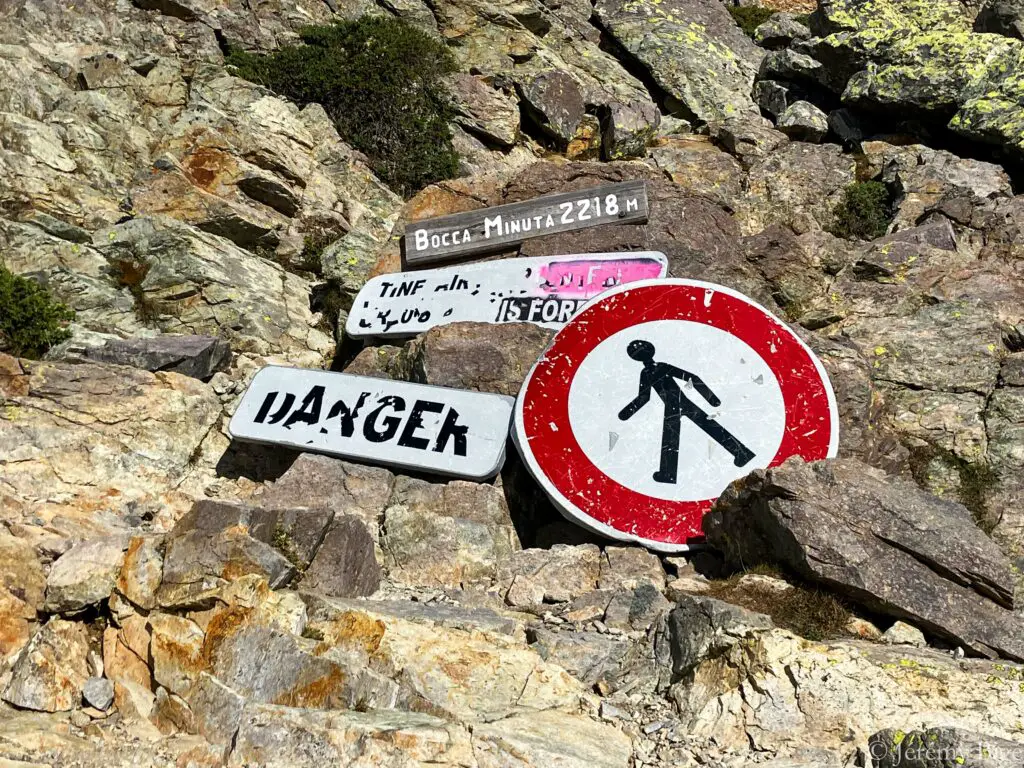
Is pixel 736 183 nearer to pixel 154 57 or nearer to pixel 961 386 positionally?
pixel 961 386

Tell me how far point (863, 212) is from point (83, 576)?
9.83 meters

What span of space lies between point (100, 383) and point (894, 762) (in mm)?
6423

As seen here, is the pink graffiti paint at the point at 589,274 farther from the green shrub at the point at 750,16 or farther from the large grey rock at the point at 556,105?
the green shrub at the point at 750,16

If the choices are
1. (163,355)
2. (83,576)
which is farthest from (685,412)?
(163,355)

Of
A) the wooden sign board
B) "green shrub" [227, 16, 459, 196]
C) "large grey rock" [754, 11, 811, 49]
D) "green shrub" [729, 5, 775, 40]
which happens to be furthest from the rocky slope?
"green shrub" [729, 5, 775, 40]

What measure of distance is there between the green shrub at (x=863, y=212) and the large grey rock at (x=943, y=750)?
868 cm

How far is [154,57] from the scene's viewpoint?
14180mm

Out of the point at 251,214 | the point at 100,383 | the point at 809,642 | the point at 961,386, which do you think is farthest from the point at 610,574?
the point at 251,214

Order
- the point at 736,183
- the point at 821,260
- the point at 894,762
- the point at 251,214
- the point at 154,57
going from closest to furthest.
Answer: the point at 894,762, the point at 821,260, the point at 251,214, the point at 736,183, the point at 154,57

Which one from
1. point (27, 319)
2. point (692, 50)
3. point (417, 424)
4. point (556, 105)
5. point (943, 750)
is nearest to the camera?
point (943, 750)

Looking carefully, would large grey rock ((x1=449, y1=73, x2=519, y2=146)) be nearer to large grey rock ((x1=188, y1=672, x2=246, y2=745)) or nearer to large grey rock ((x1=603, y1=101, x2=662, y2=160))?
large grey rock ((x1=603, y1=101, x2=662, y2=160))

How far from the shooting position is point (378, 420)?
697 centimetres

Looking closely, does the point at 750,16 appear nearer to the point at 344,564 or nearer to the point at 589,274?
the point at 589,274

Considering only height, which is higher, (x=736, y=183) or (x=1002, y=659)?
(x=736, y=183)
